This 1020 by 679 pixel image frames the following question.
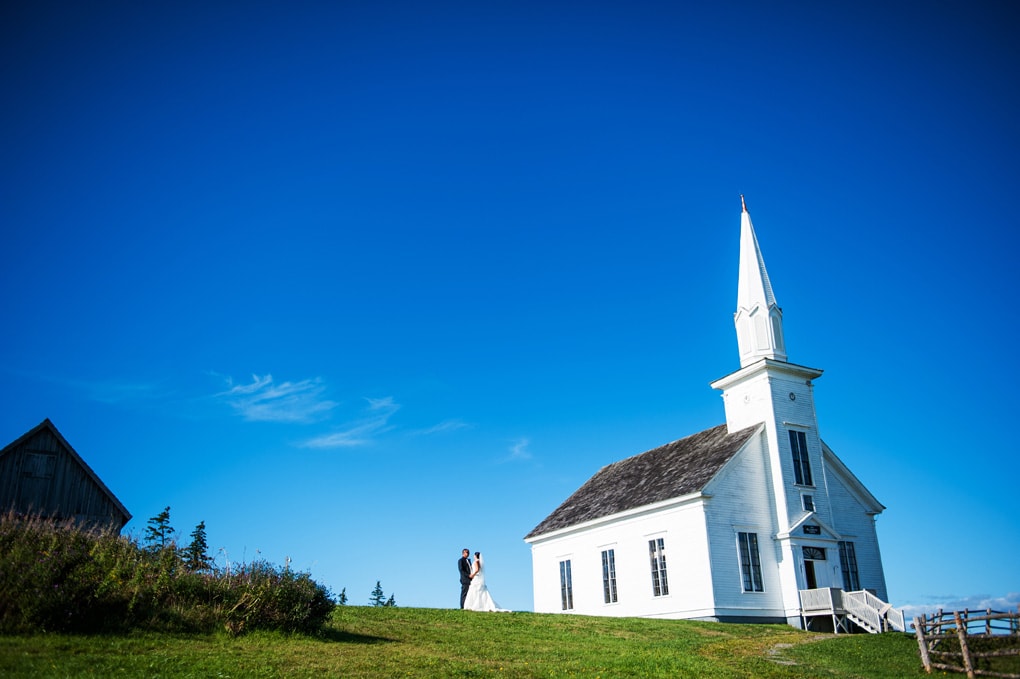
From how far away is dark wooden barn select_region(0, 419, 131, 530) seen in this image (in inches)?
1090

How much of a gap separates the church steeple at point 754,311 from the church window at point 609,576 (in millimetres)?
10504

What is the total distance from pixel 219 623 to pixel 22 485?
626 inches

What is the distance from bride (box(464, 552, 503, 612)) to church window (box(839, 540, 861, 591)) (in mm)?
15786

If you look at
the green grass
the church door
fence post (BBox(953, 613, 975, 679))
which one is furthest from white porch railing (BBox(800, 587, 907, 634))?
fence post (BBox(953, 613, 975, 679))

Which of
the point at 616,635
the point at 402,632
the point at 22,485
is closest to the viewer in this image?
the point at 402,632

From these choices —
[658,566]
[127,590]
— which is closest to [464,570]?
[658,566]

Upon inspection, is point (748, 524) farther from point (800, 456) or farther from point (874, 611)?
point (874, 611)

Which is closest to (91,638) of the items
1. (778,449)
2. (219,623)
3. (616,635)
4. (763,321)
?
(219,623)

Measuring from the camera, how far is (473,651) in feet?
59.7

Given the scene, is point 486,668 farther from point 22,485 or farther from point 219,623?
point 22,485

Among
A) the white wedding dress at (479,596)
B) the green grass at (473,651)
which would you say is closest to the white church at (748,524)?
the green grass at (473,651)

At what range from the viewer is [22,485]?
91.3 ft

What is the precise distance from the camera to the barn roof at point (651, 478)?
109 ft

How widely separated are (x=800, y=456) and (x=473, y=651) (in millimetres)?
20970
